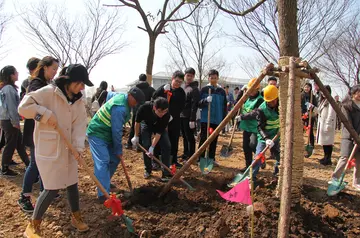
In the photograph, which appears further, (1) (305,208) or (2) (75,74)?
(1) (305,208)

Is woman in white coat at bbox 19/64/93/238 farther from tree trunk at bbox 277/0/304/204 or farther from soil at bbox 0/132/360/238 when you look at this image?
tree trunk at bbox 277/0/304/204

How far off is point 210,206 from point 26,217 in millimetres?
2175

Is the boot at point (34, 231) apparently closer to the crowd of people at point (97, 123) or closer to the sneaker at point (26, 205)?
the crowd of people at point (97, 123)

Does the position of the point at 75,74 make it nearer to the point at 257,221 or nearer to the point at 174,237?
the point at 174,237

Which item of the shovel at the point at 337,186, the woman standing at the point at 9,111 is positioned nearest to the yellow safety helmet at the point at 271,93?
the shovel at the point at 337,186

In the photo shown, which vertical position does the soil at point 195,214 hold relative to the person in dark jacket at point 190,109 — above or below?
below

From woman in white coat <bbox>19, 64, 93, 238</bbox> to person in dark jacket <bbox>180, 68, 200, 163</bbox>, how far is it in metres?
3.07

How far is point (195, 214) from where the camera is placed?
3100mm

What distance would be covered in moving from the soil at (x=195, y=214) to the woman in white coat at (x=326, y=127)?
177 centimetres

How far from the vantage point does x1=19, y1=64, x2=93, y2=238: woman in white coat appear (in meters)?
2.51

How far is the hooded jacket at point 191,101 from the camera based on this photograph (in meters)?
5.60

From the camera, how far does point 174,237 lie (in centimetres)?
267

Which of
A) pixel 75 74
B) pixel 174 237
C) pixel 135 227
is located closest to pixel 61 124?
pixel 75 74

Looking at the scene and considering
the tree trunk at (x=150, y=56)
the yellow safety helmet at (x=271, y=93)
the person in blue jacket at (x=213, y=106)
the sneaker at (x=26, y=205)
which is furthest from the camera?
the tree trunk at (x=150, y=56)
